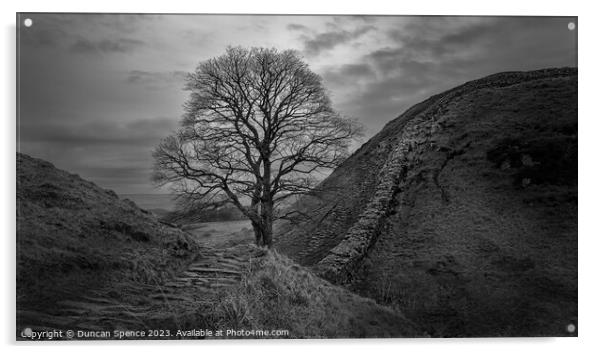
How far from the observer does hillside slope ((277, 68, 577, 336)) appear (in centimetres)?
861

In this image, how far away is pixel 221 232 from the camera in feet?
33.0

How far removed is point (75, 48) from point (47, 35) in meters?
0.50

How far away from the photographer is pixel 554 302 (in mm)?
8234

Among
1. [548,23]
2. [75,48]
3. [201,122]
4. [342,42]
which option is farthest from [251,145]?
[548,23]

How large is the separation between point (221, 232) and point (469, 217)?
6975mm

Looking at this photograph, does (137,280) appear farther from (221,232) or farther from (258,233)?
(258,233)

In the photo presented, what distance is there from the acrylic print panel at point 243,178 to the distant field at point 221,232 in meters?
0.05

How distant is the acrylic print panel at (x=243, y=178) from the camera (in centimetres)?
711

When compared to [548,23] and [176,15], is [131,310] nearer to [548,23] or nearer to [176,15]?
[176,15]

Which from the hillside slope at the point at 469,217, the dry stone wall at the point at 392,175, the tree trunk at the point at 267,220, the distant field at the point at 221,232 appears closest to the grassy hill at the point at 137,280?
the distant field at the point at 221,232

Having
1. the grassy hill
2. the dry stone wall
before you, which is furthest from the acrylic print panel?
the dry stone wall

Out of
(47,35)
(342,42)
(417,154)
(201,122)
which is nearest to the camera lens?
(47,35)

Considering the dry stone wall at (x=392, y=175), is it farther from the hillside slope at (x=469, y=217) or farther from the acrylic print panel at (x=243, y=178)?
the acrylic print panel at (x=243, y=178)

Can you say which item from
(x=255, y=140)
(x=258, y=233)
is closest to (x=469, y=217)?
(x=258, y=233)
